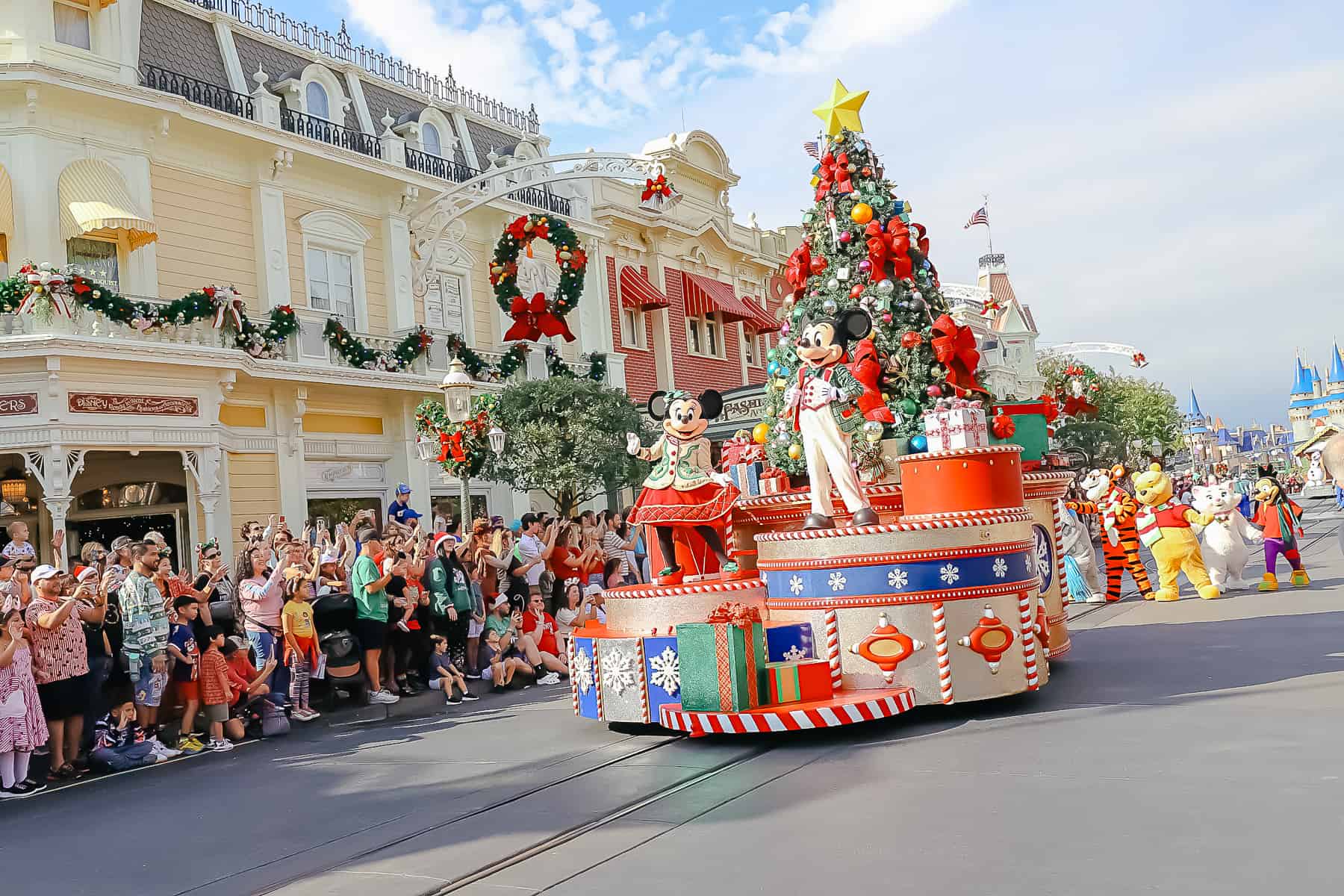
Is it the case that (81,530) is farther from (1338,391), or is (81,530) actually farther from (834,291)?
(1338,391)

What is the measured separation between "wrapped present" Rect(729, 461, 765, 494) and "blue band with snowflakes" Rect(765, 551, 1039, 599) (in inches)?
86.4

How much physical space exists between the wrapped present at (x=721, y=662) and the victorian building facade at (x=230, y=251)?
9.92m

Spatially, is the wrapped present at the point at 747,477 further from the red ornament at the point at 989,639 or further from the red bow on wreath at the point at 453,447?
the red bow on wreath at the point at 453,447

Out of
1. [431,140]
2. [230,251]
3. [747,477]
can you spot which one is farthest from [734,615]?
[431,140]

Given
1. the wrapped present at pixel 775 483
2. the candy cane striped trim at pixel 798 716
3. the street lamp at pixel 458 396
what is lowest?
the candy cane striped trim at pixel 798 716

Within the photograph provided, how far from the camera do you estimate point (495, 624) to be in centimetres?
1167

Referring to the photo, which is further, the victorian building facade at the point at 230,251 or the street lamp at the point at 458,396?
the victorian building facade at the point at 230,251

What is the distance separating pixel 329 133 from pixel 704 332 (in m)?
12.0

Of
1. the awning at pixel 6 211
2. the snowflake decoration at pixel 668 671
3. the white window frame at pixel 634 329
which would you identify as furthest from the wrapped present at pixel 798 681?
the white window frame at pixel 634 329

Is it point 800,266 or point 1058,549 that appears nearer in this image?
point 1058,549

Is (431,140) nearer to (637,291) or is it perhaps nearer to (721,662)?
(637,291)

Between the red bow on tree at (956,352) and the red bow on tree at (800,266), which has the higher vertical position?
the red bow on tree at (800,266)

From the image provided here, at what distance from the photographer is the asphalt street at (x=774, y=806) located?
464 centimetres

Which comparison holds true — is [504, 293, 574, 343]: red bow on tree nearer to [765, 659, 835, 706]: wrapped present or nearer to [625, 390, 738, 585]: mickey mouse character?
[625, 390, 738, 585]: mickey mouse character
